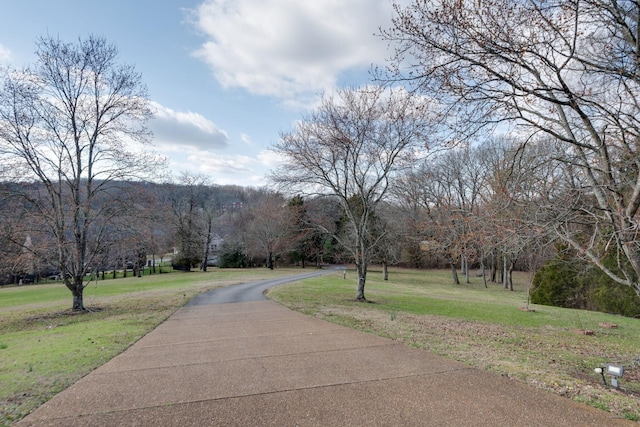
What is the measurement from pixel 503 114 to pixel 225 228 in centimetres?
5136

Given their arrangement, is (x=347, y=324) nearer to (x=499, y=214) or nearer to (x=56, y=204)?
(x=499, y=214)

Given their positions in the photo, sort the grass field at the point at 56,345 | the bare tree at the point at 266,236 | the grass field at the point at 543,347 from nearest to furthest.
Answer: the grass field at the point at 543,347 → the grass field at the point at 56,345 → the bare tree at the point at 266,236

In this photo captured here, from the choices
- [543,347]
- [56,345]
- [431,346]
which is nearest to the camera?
[431,346]

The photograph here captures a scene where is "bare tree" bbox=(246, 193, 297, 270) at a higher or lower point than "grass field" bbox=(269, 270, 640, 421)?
higher

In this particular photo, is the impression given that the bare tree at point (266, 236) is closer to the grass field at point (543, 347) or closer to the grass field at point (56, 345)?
the grass field at point (56, 345)

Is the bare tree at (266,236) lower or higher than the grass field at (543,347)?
higher

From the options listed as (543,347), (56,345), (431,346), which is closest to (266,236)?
(56,345)

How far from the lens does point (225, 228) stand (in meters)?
54.2

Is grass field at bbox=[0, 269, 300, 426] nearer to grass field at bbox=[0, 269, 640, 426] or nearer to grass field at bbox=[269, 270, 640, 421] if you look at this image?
grass field at bbox=[0, 269, 640, 426]

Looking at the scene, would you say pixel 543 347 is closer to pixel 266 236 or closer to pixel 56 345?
pixel 56 345

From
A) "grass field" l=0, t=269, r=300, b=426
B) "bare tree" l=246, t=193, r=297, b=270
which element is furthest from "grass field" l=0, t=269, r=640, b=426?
"bare tree" l=246, t=193, r=297, b=270

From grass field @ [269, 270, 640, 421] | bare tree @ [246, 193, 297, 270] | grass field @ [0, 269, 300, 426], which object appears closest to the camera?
grass field @ [269, 270, 640, 421]

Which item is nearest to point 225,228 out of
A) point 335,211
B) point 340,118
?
point 335,211

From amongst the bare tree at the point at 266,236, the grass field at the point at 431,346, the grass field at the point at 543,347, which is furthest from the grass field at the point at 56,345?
the bare tree at the point at 266,236
